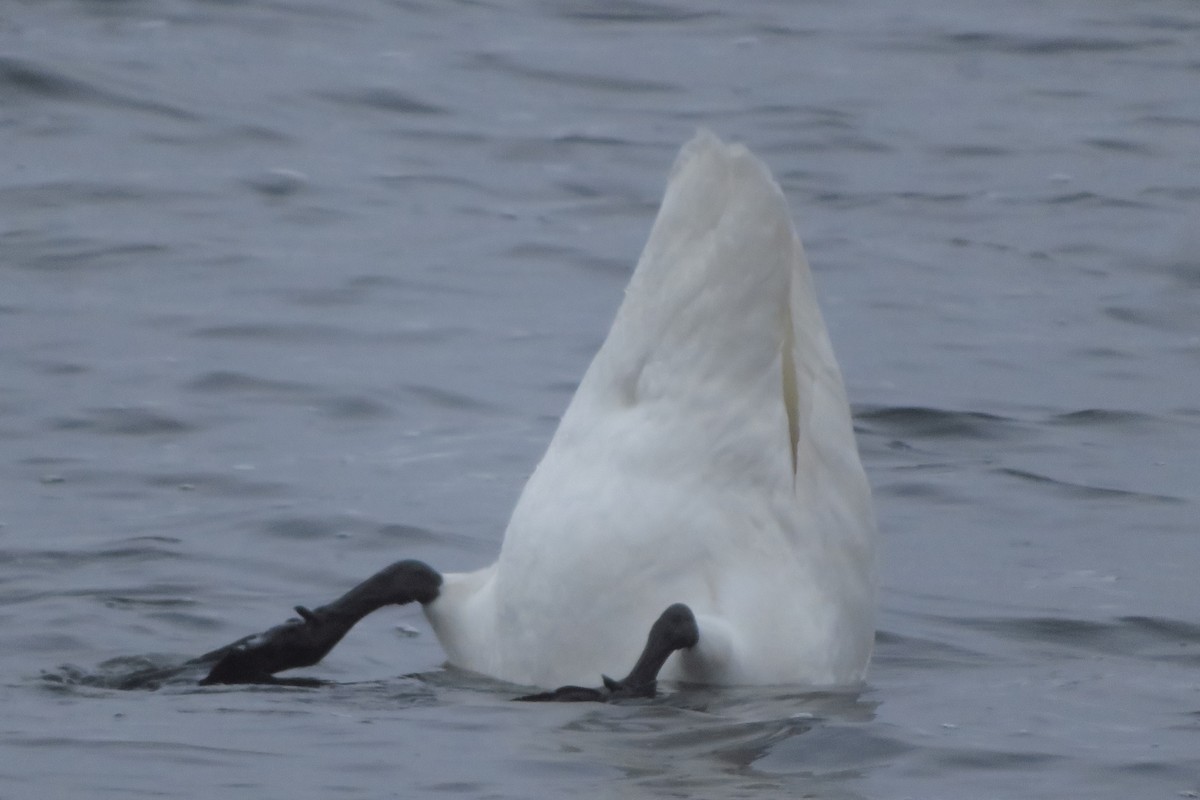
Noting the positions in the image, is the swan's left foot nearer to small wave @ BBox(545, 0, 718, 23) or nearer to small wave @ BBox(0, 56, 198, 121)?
small wave @ BBox(0, 56, 198, 121)

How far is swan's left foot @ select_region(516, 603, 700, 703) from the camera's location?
5.57 m

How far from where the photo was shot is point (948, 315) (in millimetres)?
12078

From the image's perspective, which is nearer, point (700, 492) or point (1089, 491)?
point (700, 492)

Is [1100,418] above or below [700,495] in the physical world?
below

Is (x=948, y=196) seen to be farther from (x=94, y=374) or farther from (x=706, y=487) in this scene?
(x=706, y=487)

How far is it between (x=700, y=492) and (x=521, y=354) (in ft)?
17.0

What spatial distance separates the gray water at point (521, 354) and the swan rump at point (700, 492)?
187 millimetres

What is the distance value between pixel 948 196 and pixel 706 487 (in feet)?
29.5

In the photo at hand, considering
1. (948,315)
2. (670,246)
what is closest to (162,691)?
(670,246)

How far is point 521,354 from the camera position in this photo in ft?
36.0

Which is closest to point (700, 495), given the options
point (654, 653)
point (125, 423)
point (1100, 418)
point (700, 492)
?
point (700, 492)

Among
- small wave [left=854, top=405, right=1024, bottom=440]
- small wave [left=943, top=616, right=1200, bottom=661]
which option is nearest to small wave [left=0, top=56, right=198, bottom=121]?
small wave [left=854, top=405, right=1024, bottom=440]

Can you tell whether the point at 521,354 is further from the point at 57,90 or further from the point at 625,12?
the point at 625,12

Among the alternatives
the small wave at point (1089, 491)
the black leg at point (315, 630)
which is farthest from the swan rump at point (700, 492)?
the small wave at point (1089, 491)
